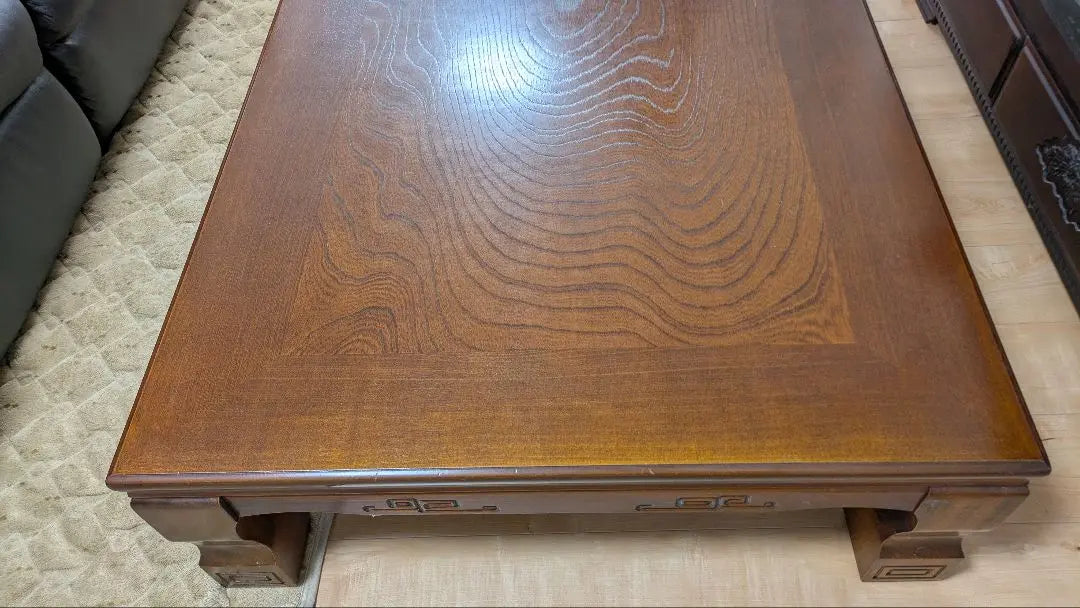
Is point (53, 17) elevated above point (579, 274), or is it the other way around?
point (579, 274)

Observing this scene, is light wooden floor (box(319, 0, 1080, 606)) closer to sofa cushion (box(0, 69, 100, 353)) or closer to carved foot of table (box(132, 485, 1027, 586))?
carved foot of table (box(132, 485, 1027, 586))

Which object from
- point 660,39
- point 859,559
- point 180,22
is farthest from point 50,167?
point 859,559

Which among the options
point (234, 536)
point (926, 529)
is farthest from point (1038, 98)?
point (234, 536)

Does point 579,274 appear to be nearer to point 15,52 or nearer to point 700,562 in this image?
point 700,562

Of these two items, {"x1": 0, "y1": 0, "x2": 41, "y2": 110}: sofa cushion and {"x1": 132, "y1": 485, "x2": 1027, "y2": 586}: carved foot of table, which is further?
{"x1": 0, "y1": 0, "x2": 41, "y2": 110}: sofa cushion

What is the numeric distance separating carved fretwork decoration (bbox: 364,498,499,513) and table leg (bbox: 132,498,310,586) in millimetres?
142

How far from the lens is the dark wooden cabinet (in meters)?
1.17

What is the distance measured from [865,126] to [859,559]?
53 cm

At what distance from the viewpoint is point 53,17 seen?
4.38 ft

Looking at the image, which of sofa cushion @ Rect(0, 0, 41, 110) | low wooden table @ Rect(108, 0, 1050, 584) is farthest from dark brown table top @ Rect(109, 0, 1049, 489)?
sofa cushion @ Rect(0, 0, 41, 110)

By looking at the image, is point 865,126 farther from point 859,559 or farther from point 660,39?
point 859,559

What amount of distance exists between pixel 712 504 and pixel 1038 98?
3.09ft

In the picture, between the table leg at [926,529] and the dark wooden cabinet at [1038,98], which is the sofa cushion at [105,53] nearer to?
the table leg at [926,529]

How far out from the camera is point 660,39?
3.56 feet
